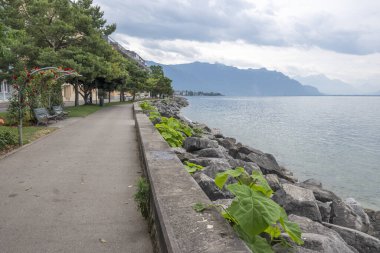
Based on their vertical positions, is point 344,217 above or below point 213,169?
below

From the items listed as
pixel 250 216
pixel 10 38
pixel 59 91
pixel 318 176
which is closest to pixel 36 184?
pixel 10 38

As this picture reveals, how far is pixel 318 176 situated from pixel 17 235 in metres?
13.8

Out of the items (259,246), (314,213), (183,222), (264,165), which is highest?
(183,222)

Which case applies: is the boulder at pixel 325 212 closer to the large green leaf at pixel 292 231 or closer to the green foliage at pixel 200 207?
the large green leaf at pixel 292 231

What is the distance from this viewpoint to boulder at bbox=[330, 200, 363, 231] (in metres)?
6.81

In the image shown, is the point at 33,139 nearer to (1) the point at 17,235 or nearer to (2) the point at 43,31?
(1) the point at 17,235

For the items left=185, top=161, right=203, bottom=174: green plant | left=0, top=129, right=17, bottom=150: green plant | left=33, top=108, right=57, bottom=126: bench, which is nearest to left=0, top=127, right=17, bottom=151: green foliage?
left=0, top=129, right=17, bottom=150: green plant

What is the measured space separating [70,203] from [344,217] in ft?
17.5

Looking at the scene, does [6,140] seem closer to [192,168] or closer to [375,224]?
[192,168]

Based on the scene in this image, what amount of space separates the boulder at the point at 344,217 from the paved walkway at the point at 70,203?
13.8 ft

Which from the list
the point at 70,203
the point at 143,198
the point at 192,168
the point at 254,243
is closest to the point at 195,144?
the point at 192,168

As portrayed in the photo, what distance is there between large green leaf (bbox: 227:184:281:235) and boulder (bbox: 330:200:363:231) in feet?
15.3

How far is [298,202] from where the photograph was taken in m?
6.60

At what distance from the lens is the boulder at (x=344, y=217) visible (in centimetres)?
681
